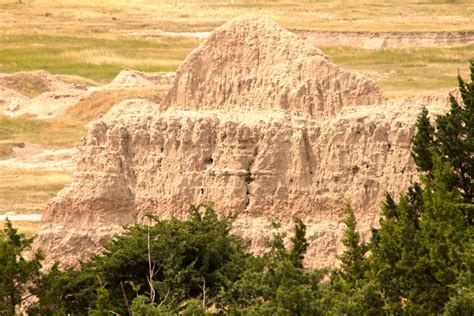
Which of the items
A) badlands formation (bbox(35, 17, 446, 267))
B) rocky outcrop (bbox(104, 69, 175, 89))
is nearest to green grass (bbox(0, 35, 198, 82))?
rocky outcrop (bbox(104, 69, 175, 89))

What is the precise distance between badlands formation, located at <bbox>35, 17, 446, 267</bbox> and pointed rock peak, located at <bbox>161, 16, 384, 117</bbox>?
0.02 metres

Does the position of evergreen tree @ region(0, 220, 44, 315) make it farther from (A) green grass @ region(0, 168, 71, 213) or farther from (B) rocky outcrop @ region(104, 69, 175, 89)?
(B) rocky outcrop @ region(104, 69, 175, 89)

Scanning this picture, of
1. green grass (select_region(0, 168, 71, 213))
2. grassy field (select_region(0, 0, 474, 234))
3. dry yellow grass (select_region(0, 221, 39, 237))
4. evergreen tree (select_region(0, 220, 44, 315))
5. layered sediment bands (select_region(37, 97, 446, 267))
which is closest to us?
evergreen tree (select_region(0, 220, 44, 315))

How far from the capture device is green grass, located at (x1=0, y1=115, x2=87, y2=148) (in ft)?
249

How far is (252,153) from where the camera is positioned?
34.8 meters

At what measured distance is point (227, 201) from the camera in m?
34.8

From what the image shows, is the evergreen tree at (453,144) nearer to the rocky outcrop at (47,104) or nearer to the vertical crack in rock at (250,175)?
the vertical crack in rock at (250,175)

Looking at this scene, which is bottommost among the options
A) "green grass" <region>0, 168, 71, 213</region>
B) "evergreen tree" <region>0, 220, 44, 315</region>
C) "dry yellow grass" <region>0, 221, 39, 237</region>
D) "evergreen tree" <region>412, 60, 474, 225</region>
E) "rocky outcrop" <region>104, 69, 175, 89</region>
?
"rocky outcrop" <region>104, 69, 175, 89</region>

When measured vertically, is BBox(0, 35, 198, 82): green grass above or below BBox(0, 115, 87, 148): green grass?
below

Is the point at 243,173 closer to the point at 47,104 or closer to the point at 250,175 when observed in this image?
the point at 250,175

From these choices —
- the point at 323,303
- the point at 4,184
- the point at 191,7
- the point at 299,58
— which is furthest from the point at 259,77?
the point at 191,7

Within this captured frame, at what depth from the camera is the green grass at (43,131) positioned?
249 ft

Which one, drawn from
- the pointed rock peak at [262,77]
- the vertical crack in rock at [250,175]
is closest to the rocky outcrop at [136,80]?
the pointed rock peak at [262,77]

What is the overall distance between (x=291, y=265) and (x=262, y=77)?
28.6 feet
